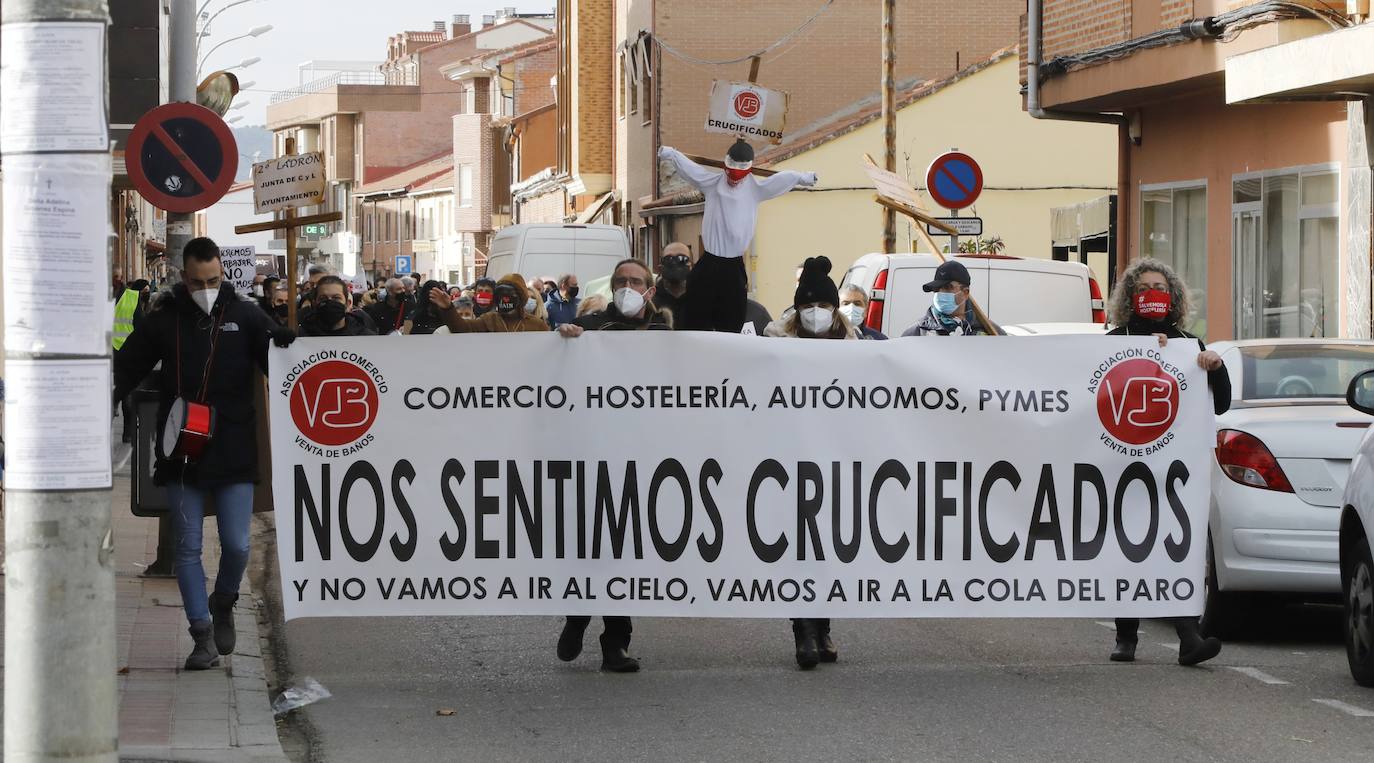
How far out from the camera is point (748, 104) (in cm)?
2891

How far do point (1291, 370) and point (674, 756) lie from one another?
4.81m

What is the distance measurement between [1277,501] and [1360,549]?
0.99m

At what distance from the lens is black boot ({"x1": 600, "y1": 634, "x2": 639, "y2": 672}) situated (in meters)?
9.15

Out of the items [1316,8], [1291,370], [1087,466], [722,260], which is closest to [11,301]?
[1087,466]

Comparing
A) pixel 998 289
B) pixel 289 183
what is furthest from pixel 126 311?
pixel 998 289

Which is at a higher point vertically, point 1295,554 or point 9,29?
point 9,29

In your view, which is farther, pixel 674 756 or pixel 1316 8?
pixel 1316 8

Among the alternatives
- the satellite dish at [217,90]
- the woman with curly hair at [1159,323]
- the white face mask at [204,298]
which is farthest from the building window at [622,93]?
the white face mask at [204,298]

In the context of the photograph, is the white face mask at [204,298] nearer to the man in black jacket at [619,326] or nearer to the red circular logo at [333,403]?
the red circular logo at [333,403]

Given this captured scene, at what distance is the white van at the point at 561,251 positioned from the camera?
112 ft

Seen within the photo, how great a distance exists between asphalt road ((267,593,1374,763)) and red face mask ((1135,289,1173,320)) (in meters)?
1.59

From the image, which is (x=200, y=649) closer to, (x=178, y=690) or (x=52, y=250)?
(x=178, y=690)

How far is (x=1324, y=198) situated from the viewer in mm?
19188

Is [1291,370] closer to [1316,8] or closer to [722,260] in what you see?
[722,260]
